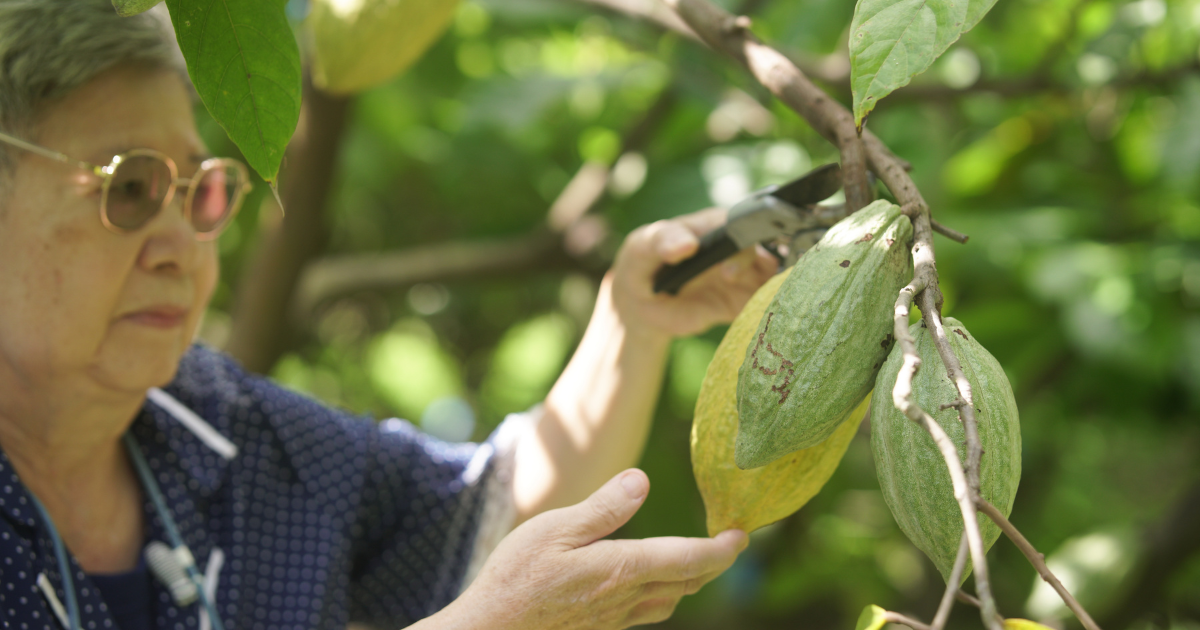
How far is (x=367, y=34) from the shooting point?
1.27m

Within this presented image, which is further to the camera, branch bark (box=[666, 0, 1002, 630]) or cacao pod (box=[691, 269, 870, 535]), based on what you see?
cacao pod (box=[691, 269, 870, 535])

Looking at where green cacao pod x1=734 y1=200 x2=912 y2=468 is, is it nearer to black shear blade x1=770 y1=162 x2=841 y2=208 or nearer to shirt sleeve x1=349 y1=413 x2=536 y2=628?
black shear blade x1=770 y1=162 x2=841 y2=208

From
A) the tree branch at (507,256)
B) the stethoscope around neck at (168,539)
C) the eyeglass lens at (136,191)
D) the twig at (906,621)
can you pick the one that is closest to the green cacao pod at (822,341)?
the twig at (906,621)

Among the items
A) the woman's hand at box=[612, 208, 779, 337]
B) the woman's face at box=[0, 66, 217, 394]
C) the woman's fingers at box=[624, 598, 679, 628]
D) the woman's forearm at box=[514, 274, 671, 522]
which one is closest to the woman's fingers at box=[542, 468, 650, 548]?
the woman's fingers at box=[624, 598, 679, 628]

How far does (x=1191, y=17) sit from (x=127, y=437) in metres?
2.24

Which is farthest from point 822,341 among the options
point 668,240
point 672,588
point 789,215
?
point 668,240

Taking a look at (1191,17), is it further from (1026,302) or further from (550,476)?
(550,476)

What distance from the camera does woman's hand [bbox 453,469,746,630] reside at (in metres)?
0.93

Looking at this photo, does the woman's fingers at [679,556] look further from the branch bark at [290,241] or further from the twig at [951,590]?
the branch bark at [290,241]

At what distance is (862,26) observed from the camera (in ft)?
2.10

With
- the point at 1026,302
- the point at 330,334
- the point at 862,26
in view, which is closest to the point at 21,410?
the point at 862,26

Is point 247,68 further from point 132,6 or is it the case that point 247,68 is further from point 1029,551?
point 1029,551

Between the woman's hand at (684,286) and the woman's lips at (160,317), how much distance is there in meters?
0.64

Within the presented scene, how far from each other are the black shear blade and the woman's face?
0.82m
